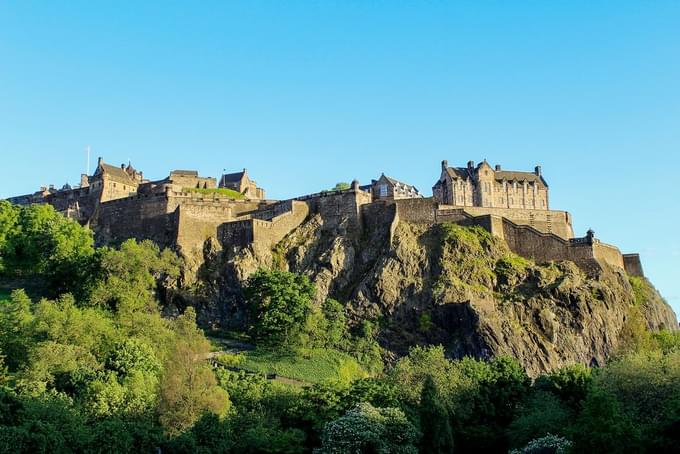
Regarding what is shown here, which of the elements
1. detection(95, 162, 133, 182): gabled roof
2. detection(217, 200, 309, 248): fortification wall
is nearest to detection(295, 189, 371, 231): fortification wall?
detection(217, 200, 309, 248): fortification wall

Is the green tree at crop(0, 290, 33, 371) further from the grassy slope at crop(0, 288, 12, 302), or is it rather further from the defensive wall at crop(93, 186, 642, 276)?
the defensive wall at crop(93, 186, 642, 276)

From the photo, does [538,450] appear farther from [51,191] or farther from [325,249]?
[51,191]

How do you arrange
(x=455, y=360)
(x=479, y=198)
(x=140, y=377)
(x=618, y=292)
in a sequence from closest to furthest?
(x=140, y=377), (x=455, y=360), (x=618, y=292), (x=479, y=198)

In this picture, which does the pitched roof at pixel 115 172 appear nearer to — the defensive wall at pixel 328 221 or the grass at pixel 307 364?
the defensive wall at pixel 328 221

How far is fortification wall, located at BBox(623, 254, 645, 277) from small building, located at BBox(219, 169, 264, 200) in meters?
47.0

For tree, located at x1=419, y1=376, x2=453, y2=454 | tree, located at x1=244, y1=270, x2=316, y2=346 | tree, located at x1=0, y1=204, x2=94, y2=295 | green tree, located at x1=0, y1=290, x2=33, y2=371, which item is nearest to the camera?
tree, located at x1=419, y1=376, x2=453, y2=454

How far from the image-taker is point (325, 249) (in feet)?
295

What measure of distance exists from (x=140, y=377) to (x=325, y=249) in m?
31.9

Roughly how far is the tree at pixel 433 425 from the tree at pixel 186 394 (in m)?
13.8

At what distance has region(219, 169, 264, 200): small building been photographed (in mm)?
114613

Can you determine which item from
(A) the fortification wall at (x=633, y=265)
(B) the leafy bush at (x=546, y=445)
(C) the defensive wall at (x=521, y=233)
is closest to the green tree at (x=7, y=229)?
(C) the defensive wall at (x=521, y=233)

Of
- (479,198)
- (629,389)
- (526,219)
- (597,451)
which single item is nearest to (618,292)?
(526,219)

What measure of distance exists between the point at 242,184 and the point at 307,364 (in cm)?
4501

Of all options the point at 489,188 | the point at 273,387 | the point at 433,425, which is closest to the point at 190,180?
the point at 489,188
